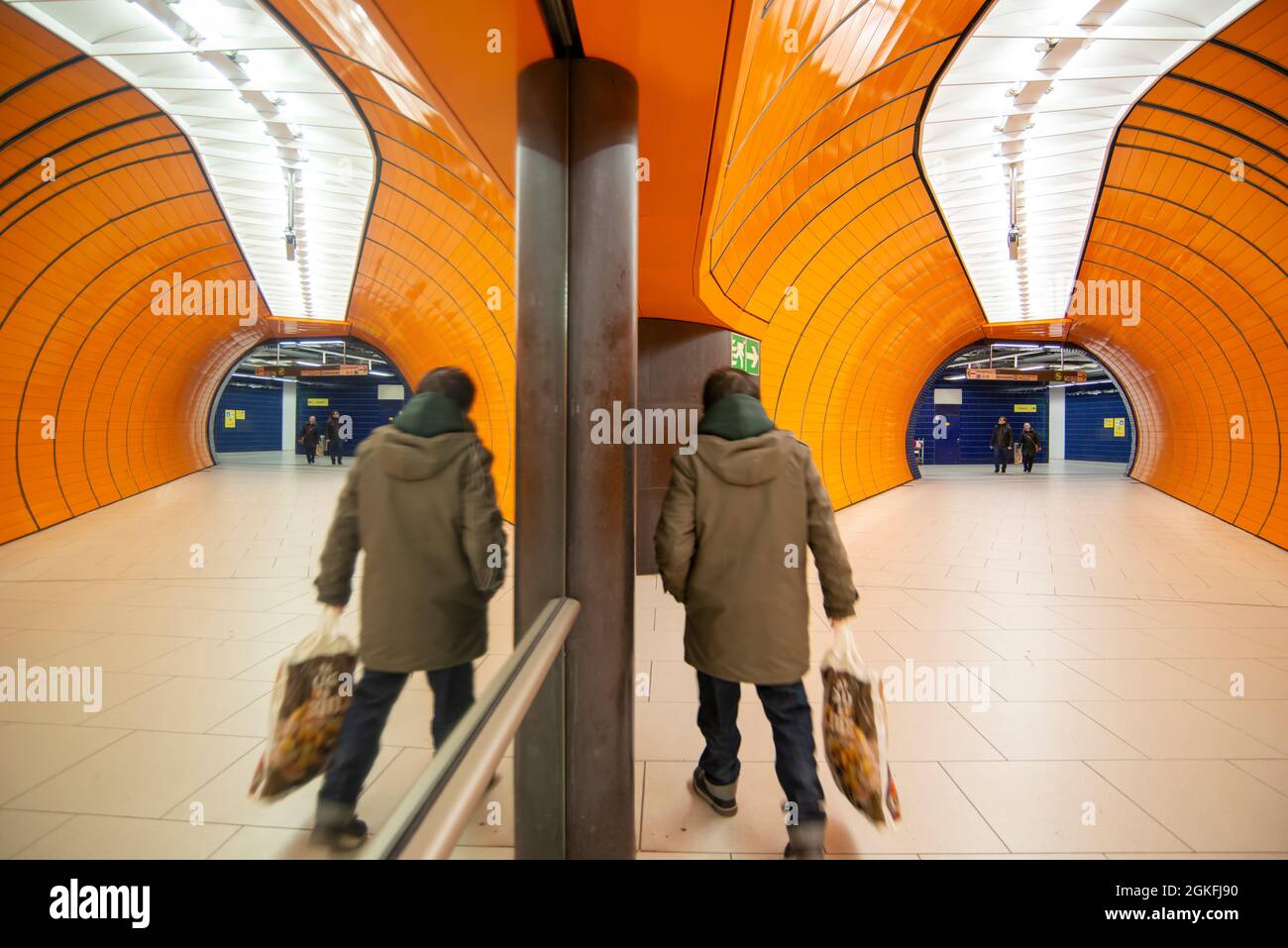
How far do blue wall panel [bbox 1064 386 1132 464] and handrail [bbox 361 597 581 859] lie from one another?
144ft

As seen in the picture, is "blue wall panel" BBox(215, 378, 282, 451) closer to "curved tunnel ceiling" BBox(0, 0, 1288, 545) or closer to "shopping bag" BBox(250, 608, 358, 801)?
"curved tunnel ceiling" BBox(0, 0, 1288, 545)

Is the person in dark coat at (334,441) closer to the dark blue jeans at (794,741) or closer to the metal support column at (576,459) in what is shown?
the metal support column at (576,459)

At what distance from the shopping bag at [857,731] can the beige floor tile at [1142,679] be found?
3.01m

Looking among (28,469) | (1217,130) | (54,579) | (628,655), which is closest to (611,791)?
(628,655)

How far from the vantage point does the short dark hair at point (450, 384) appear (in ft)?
4.74

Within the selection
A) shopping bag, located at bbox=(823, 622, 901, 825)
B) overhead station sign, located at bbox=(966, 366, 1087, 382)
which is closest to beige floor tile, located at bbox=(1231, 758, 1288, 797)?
shopping bag, located at bbox=(823, 622, 901, 825)

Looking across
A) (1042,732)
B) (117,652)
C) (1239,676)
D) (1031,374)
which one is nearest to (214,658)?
(117,652)

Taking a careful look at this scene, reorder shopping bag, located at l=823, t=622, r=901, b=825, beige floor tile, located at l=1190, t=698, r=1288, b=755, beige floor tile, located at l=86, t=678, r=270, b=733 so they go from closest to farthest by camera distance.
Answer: beige floor tile, located at l=86, t=678, r=270, b=733 → shopping bag, located at l=823, t=622, r=901, b=825 → beige floor tile, located at l=1190, t=698, r=1288, b=755

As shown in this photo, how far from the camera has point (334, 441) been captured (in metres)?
1.12

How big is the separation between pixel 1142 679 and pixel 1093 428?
42.0m

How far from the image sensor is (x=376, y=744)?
48.1 inches

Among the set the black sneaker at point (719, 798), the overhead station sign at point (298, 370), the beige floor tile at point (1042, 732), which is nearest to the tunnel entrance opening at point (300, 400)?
the overhead station sign at point (298, 370)

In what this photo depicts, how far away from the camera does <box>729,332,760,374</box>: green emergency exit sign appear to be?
350 inches
